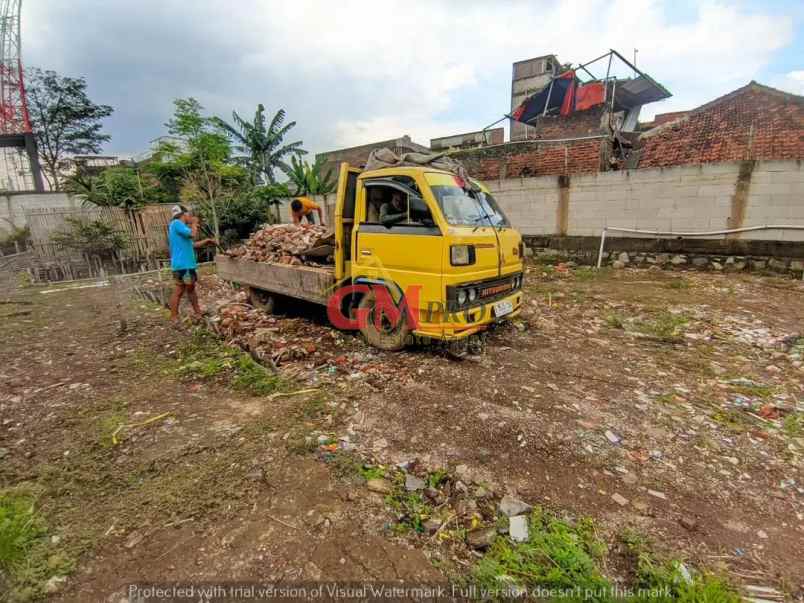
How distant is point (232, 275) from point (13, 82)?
18.6 meters

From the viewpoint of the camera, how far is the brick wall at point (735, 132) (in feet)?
28.0

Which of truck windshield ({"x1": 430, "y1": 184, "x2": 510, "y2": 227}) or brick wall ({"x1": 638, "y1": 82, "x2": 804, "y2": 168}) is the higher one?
brick wall ({"x1": 638, "y1": 82, "x2": 804, "y2": 168})

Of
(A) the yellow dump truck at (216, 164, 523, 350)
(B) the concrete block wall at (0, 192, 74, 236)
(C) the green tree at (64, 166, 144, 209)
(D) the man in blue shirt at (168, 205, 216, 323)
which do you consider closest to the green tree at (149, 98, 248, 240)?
(C) the green tree at (64, 166, 144, 209)

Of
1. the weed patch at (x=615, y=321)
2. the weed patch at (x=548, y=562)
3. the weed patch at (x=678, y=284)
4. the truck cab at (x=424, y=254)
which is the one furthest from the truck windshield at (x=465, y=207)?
the weed patch at (x=678, y=284)

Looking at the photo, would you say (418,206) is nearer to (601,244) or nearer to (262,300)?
(262,300)

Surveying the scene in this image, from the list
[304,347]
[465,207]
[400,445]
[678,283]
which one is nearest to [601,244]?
[678,283]

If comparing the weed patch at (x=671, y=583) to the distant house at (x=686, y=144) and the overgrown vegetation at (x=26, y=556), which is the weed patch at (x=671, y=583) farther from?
the distant house at (x=686, y=144)

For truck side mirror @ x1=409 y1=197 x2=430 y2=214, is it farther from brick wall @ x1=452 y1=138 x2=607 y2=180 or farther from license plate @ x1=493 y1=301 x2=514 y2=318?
brick wall @ x1=452 y1=138 x2=607 y2=180

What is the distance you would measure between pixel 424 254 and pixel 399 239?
0.36m

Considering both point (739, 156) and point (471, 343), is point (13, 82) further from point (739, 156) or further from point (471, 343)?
point (739, 156)

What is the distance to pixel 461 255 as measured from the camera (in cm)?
336

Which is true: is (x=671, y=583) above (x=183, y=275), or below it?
below

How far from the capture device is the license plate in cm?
379

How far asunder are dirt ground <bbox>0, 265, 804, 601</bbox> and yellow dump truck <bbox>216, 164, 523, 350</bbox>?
1.33 feet
